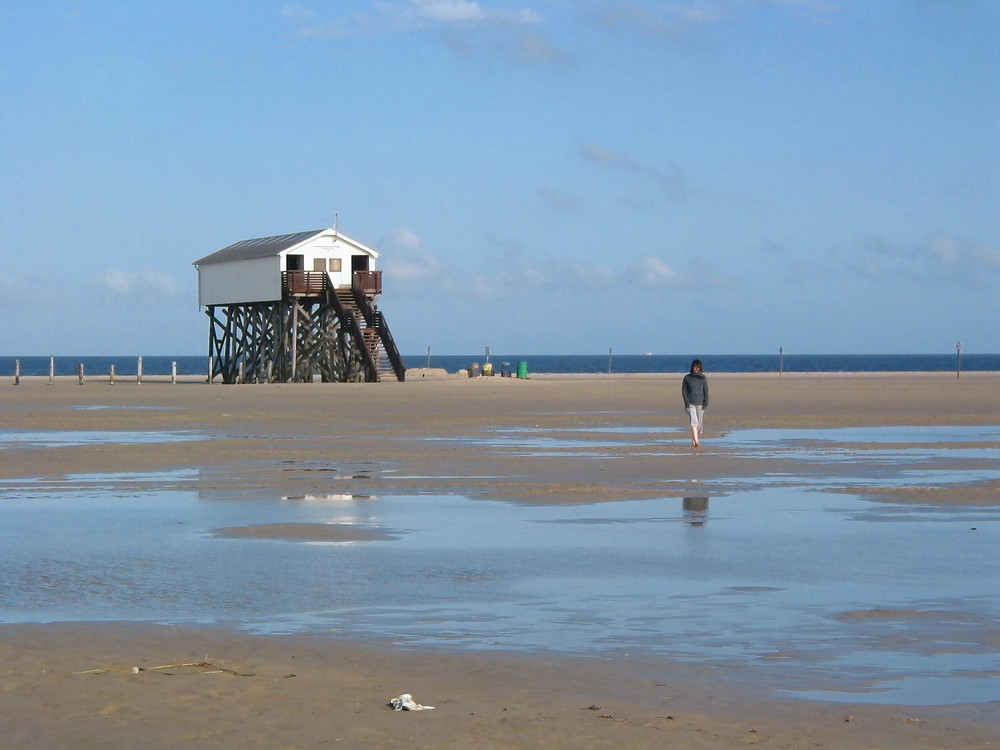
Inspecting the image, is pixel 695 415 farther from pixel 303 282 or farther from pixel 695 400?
pixel 303 282

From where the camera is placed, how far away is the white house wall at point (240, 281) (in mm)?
62656

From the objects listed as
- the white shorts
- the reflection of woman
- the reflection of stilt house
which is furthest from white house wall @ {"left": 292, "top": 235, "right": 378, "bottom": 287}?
the white shorts

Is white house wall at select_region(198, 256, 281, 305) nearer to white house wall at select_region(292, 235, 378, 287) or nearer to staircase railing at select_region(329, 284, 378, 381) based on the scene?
white house wall at select_region(292, 235, 378, 287)

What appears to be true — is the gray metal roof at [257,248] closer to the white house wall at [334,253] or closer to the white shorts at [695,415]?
the white house wall at [334,253]

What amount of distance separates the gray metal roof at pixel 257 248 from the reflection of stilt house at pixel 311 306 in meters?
0.10

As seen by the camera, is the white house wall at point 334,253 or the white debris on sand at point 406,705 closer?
the white debris on sand at point 406,705

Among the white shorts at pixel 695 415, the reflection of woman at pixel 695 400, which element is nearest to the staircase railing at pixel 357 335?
the reflection of woman at pixel 695 400

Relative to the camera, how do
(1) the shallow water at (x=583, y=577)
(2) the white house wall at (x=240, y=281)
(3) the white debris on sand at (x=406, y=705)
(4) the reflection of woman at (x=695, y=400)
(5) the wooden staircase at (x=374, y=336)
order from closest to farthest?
(3) the white debris on sand at (x=406, y=705), (1) the shallow water at (x=583, y=577), (4) the reflection of woman at (x=695, y=400), (5) the wooden staircase at (x=374, y=336), (2) the white house wall at (x=240, y=281)

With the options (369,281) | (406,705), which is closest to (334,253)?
(369,281)

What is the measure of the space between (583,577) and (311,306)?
179 ft

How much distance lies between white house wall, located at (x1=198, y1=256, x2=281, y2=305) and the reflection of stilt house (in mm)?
46

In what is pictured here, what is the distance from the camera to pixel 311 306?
64.2 m

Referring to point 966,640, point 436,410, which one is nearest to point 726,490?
point 966,640

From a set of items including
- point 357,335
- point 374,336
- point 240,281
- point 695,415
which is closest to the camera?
point 695,415
